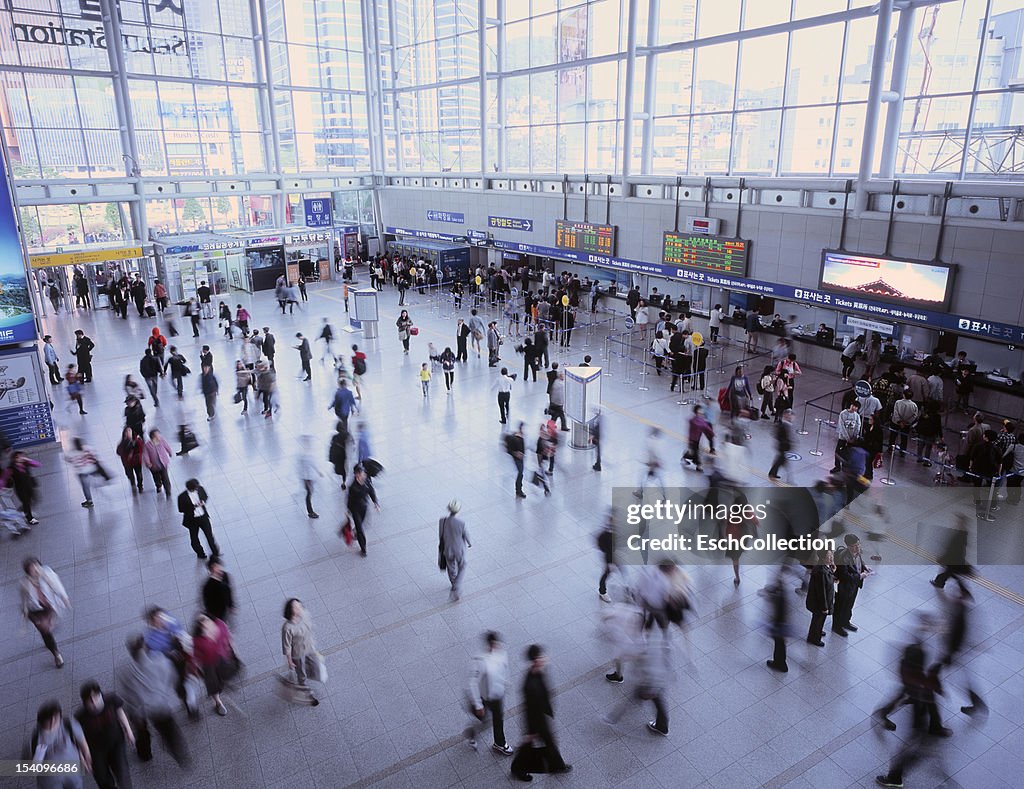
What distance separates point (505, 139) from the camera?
92.6ft

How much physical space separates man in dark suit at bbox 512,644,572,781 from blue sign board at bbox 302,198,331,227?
2957 centimetres

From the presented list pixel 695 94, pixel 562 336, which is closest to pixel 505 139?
pixel 695 94

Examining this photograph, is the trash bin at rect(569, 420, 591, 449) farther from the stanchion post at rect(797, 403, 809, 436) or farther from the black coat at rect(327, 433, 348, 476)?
the stanchion post at rect(797, 403, 809, 436)

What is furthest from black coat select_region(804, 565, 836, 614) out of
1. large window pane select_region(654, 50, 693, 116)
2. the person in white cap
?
large window pane select_region(654, 50, 693, 116)

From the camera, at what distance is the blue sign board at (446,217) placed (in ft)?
98.5

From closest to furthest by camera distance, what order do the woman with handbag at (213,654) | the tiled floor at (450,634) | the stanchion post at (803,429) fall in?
the tiled floor at (450,634) → the woman with handbag at (213,654) → the stanchion post at (803,429)

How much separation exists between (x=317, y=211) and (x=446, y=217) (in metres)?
6.25

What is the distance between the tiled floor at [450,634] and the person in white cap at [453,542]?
476 millimetres

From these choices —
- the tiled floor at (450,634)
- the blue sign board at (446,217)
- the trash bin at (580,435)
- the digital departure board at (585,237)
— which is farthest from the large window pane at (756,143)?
the blue sign board at (446,217)

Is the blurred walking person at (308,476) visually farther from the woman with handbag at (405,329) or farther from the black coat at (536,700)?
the woman with handbag at (405,329)

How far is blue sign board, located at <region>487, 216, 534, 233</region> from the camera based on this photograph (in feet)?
86.5

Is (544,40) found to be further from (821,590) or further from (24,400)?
(821,590)

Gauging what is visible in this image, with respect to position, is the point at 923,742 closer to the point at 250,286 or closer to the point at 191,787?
the point at 191,787

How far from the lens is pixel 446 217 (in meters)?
30.8
